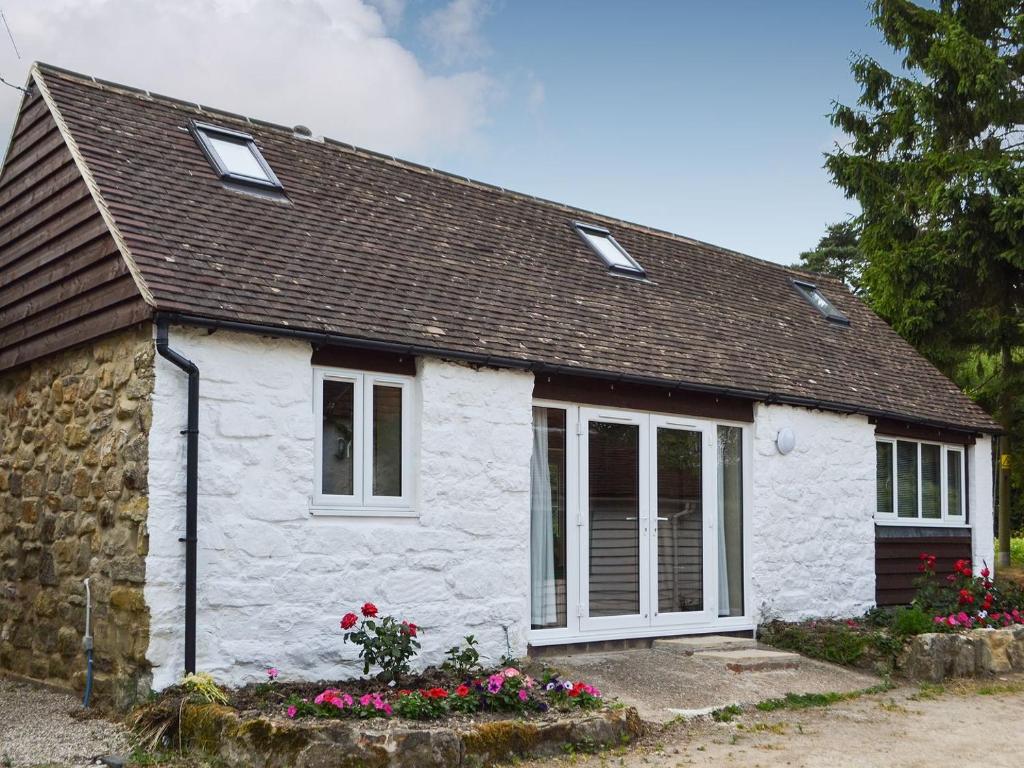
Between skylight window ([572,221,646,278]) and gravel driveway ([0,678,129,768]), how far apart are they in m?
7.79

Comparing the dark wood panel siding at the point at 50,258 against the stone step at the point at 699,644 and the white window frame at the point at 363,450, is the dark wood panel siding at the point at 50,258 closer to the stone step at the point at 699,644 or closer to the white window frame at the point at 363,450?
the white window frame at the point at 363,450

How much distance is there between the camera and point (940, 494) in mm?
14867

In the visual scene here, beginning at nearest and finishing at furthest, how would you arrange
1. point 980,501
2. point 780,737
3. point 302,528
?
point 780,737 < point 302,528 < point 980,501

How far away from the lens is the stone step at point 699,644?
35.0 feet

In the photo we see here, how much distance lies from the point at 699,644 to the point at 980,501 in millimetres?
6378

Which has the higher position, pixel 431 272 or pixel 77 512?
pixel 431 272

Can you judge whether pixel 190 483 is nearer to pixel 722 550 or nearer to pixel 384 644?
pixel 384 644

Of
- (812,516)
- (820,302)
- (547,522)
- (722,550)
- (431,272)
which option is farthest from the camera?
(820,302)

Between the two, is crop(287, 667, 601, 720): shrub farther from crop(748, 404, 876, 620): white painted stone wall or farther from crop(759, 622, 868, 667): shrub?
crop(748, 404, 876, 620): white painted stone wall

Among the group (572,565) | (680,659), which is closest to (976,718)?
(680,659)

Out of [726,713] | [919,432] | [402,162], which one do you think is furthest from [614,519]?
[919,432]

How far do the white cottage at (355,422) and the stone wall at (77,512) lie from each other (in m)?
0.03

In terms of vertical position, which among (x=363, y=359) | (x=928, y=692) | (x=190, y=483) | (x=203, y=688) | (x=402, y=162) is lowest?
(x=928, y=692)

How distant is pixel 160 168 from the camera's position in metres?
9.79
